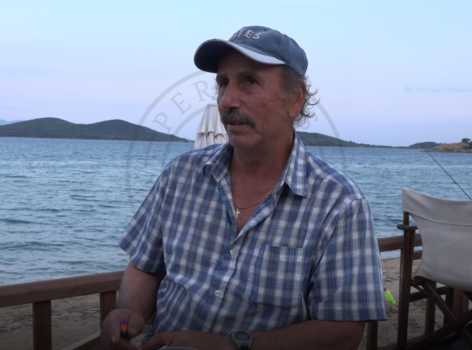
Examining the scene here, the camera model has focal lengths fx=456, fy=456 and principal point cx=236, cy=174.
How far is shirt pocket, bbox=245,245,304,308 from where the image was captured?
1266 millimetres

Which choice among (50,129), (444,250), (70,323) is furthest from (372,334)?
(50,129)

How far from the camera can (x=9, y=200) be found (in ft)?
63.9

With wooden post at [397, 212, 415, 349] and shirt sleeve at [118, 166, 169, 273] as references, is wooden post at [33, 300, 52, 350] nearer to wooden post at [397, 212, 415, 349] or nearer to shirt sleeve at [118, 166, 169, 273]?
shirt sleeve at [118, 166, 169, 273]

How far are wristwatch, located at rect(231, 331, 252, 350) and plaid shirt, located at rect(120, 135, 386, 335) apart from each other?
→ 0.08m

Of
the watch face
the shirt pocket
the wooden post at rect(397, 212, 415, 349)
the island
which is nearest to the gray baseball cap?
the shirt pocket

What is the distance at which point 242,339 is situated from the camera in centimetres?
121

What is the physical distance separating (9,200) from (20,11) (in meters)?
14.9

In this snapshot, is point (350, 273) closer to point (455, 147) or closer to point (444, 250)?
point (444, 250)

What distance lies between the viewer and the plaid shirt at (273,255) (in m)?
1.24

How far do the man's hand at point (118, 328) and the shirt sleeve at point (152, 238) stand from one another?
181 millimetres

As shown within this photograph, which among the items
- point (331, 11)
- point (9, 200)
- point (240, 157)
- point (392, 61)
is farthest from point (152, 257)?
point (9, 200)

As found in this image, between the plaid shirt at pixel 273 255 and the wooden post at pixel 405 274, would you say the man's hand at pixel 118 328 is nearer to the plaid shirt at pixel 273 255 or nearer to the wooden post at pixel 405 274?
the plaid shirt at pixel 273 255

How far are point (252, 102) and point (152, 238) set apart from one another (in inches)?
22.3

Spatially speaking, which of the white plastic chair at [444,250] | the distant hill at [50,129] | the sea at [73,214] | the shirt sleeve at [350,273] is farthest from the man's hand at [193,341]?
the distant hill at [50,129]
